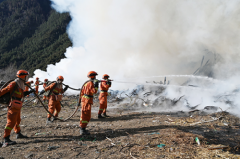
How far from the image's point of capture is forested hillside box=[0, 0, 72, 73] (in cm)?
4988

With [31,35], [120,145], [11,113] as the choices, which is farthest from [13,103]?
[31,35]

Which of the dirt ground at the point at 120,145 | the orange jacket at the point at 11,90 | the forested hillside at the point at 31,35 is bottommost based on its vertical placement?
the dirt ground at the point at 120,145

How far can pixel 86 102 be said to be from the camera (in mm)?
4398

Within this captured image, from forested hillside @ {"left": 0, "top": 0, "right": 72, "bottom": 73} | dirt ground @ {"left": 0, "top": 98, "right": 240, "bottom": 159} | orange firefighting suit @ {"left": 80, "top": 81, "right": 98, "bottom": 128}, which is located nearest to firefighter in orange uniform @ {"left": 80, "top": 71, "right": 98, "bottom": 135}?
orange firefighting suit @ {"left": 80, "top": 81, "right": 98, "bottom": 128}

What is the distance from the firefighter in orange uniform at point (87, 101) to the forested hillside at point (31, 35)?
149 ft

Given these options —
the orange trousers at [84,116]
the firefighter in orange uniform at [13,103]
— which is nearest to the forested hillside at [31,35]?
the firefighter in orange uniform at [13,103]

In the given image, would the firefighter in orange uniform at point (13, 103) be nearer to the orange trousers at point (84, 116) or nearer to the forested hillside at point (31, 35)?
the orange trousers at point (84, 116)

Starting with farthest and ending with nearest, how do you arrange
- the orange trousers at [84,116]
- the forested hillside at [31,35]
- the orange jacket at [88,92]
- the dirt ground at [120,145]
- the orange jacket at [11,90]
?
the forested hillside at [31,35], the orange jacket at [88,92], the orange trousers at [84,116], the orange jacket at [11,90], the dirt ground at [120,145]

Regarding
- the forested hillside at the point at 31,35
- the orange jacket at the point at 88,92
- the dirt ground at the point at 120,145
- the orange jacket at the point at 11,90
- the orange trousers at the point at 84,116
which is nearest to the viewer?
the dirt ground at the point at 120,145

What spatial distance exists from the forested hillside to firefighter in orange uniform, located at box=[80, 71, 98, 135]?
149ft

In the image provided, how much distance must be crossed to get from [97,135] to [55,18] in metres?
88.9

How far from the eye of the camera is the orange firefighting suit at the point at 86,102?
14.2 feet

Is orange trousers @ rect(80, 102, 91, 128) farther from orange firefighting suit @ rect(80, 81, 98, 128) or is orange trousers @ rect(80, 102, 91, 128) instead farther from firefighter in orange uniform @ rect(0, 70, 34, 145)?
firefighter in orange uniform @ rect(0, 70, 34, 145)

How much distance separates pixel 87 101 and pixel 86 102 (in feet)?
0.14
